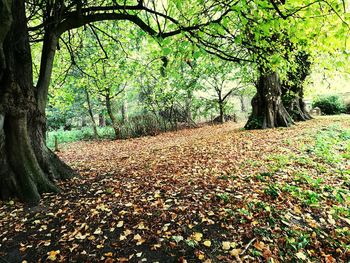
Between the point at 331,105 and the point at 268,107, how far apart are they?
514 inches

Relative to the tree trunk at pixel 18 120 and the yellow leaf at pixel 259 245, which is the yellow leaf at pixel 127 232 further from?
the tree trunk at pixel 18 120

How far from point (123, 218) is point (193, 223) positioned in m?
1.11

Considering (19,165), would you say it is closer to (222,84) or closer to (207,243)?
(207,243)

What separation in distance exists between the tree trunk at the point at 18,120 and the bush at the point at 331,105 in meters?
23.0

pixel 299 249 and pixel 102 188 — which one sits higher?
pixel 102 188

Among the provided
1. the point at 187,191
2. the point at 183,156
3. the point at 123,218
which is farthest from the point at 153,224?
the point at 183,156

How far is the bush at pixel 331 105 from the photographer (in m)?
21.9

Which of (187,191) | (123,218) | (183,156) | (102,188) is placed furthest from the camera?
(183,156)

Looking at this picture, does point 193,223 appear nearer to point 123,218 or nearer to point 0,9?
point 123,218

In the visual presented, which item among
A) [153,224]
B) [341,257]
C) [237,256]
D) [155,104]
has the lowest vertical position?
[341,257]

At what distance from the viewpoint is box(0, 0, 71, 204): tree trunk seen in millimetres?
4391

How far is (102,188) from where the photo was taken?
509 cm

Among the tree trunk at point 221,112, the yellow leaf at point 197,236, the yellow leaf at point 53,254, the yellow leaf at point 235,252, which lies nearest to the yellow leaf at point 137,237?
the yellow leaf at point 197,236

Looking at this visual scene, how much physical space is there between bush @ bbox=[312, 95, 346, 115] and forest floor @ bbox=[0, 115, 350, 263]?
1871 centimetres
